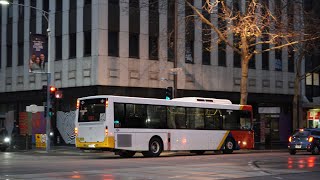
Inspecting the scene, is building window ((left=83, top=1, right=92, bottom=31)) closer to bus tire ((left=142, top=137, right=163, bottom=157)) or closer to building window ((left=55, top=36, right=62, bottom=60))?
building window ((left=55, top=36, right=62, bottom=60))

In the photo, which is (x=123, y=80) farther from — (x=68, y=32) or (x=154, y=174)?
(x=154, y=174)

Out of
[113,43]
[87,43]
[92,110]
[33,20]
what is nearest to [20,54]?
[33,20]

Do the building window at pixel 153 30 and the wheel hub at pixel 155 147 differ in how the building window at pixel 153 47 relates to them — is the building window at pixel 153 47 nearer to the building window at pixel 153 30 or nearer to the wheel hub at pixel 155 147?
the building window at pixel 153 30

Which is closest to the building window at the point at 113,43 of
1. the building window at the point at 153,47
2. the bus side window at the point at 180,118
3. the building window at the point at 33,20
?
the building window at the point at 153,47

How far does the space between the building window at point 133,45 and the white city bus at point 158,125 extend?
33.3 ft

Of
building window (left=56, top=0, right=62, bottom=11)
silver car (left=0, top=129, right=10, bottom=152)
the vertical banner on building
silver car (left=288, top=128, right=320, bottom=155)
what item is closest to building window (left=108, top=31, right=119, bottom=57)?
building window (left=56, top=0, right=62, bottom=11)

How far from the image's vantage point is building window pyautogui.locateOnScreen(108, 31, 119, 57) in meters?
39.9

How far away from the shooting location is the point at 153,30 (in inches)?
1660

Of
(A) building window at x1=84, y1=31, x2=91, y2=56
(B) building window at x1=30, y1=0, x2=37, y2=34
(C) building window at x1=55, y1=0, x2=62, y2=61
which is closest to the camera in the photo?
(A) building window at x1=84, y1=31, x2=91, y2=56

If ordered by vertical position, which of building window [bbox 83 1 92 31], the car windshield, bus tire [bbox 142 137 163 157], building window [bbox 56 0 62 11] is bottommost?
bus tire [bbox 142 137 163 157]

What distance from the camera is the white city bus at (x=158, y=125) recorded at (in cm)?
2731

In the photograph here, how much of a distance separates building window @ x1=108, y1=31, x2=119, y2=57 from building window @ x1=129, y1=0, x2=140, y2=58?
1.20 metres

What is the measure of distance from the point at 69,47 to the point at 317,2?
21.6 meters

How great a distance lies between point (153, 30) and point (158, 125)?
47.1 feet
